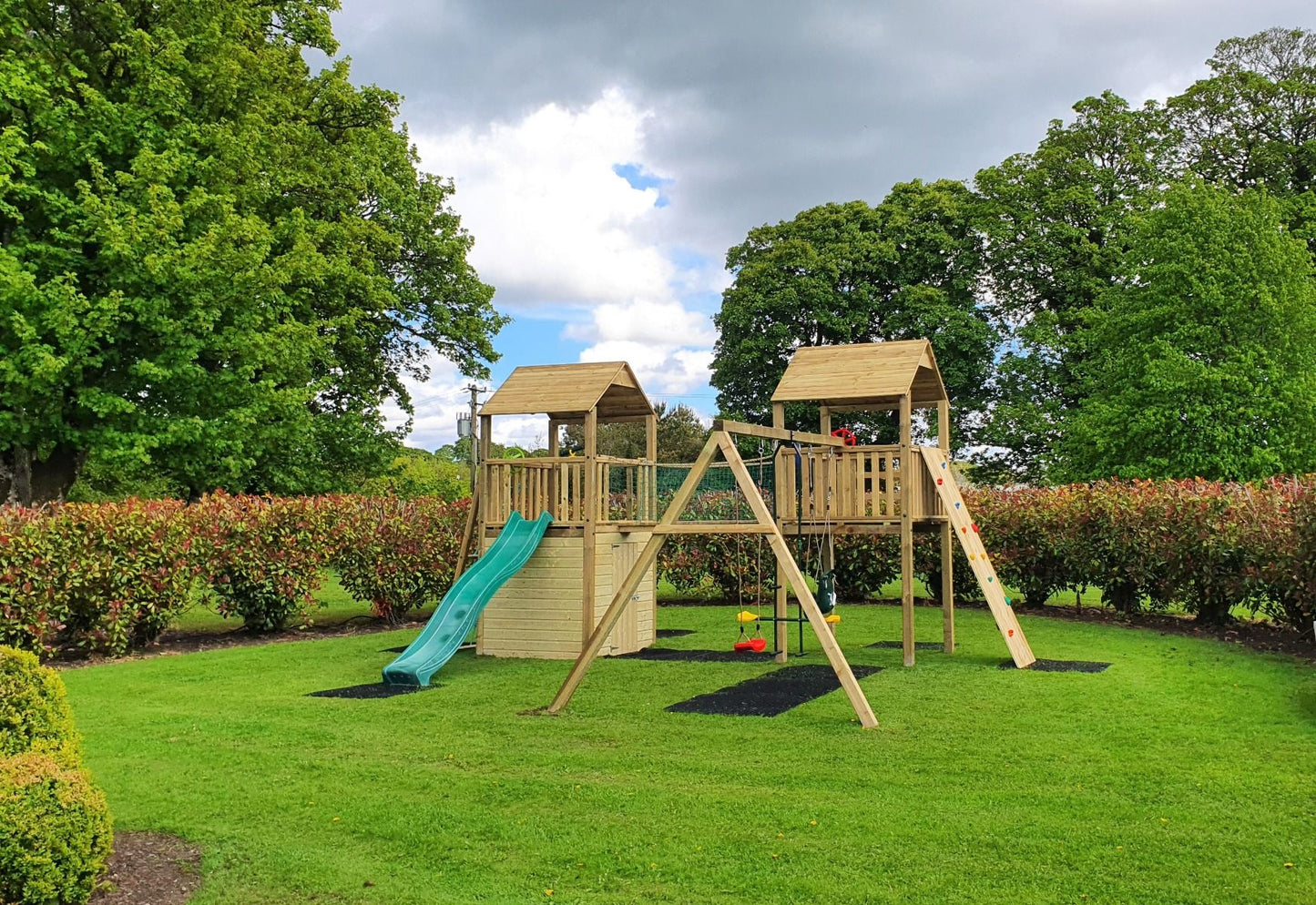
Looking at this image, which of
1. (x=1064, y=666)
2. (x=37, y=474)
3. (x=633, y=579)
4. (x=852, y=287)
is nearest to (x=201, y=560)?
(x=633, y=579)

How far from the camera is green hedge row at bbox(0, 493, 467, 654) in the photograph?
12.3m

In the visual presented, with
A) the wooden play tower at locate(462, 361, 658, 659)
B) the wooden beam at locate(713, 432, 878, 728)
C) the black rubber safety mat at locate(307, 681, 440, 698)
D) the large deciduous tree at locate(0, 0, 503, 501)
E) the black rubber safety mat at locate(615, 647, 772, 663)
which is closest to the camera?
the wooden beam at locate(713, 432, 878, 728)

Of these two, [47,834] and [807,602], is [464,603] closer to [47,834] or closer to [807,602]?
[807,602]

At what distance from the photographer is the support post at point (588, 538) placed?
1274cm

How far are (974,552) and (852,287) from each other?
2311cm

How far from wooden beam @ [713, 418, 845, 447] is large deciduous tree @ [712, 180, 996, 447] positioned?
20.9 m

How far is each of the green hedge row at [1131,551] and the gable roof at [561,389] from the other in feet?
10.1

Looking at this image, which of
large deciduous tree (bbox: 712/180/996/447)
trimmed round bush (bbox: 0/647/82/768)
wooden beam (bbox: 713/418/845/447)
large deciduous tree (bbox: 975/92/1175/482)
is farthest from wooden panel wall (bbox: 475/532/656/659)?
large deciduous tree (bbox: 712/180/996/447)

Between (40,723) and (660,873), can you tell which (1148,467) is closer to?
(660,873)

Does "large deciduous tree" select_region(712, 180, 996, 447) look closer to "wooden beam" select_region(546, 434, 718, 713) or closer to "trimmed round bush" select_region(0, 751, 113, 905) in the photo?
"wooden beam" select_region(546, 434, 718, 713)

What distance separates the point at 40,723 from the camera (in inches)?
208

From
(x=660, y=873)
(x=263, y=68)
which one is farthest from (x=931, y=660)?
(x=263, y=68)

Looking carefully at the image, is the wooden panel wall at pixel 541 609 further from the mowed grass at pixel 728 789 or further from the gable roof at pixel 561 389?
the mowed grass at pixel 728 789

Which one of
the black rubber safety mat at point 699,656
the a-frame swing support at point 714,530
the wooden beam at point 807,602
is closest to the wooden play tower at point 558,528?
A: the black rubber safety mat at point 699,656
